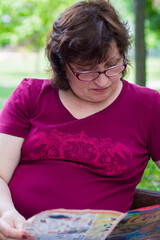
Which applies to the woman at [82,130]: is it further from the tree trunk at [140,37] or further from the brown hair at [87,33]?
the tree trunk at [140,37]

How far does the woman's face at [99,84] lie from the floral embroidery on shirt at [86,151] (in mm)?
208

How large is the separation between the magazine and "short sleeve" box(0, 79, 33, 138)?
672 mm

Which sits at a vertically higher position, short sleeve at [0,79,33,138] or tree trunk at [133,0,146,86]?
short sleeve at [0,79,33,138]

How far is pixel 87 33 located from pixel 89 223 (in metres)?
0.90

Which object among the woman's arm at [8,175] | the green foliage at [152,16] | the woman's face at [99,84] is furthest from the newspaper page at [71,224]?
the green foliage at [152,16]

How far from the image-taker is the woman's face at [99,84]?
2.00m

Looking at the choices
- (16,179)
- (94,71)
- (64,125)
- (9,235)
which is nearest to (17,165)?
(16,179)

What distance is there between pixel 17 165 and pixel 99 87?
63cm

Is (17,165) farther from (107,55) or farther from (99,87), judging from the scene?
(107,55)

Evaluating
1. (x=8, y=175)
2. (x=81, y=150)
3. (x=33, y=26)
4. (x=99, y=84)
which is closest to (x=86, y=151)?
(x=81, y=150)

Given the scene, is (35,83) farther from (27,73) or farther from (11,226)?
(27,73)

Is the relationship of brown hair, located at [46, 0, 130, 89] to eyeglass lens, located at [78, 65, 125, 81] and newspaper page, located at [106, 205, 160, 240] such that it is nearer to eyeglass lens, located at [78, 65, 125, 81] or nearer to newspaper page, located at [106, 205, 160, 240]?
eyeglass lens, located at [78, 65, 125, 81]

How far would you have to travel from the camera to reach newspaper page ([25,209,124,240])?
1.48 metres

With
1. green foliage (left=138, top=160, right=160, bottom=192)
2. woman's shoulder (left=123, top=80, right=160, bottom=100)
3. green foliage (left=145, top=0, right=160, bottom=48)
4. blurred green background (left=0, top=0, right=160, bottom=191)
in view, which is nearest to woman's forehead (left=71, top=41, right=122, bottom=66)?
woman's shoulder (left=123, top=80, right=160, bottom=100)
